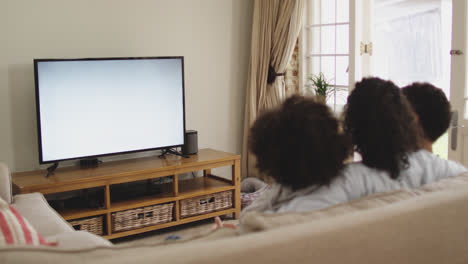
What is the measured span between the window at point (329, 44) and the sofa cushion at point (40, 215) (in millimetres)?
2834

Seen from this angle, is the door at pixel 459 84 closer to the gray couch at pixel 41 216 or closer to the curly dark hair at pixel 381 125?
the curly dark hair at pixel 381 125

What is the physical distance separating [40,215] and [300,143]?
5.85 ft

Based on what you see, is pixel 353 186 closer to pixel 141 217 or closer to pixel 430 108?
pixel 430 108

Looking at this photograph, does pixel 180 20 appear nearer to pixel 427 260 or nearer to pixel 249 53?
pixel 249 53

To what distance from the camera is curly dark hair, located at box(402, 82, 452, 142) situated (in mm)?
1848

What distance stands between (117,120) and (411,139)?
103 inches

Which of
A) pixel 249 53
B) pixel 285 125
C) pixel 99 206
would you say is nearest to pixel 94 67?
pixel 99 206

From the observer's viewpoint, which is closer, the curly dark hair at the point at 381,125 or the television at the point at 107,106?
the curly dark hair at the point at 381,125

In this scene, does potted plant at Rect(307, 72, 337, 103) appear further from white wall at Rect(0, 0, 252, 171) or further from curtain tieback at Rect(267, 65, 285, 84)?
white wall at Rect(0, 0, 252, 171)

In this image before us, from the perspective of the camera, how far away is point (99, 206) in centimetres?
353

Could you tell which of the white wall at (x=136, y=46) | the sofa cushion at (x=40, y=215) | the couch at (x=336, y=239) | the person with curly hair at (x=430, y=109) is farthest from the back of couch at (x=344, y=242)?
the white wall at (x=136, y=46)

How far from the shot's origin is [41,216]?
262cm

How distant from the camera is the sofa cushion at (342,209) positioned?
1.29 m

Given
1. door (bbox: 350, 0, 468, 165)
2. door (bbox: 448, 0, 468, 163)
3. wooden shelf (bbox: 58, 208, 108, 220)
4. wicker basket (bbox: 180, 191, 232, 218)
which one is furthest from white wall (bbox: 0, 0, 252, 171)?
door (bbox: 448, 0, 468, 163)
